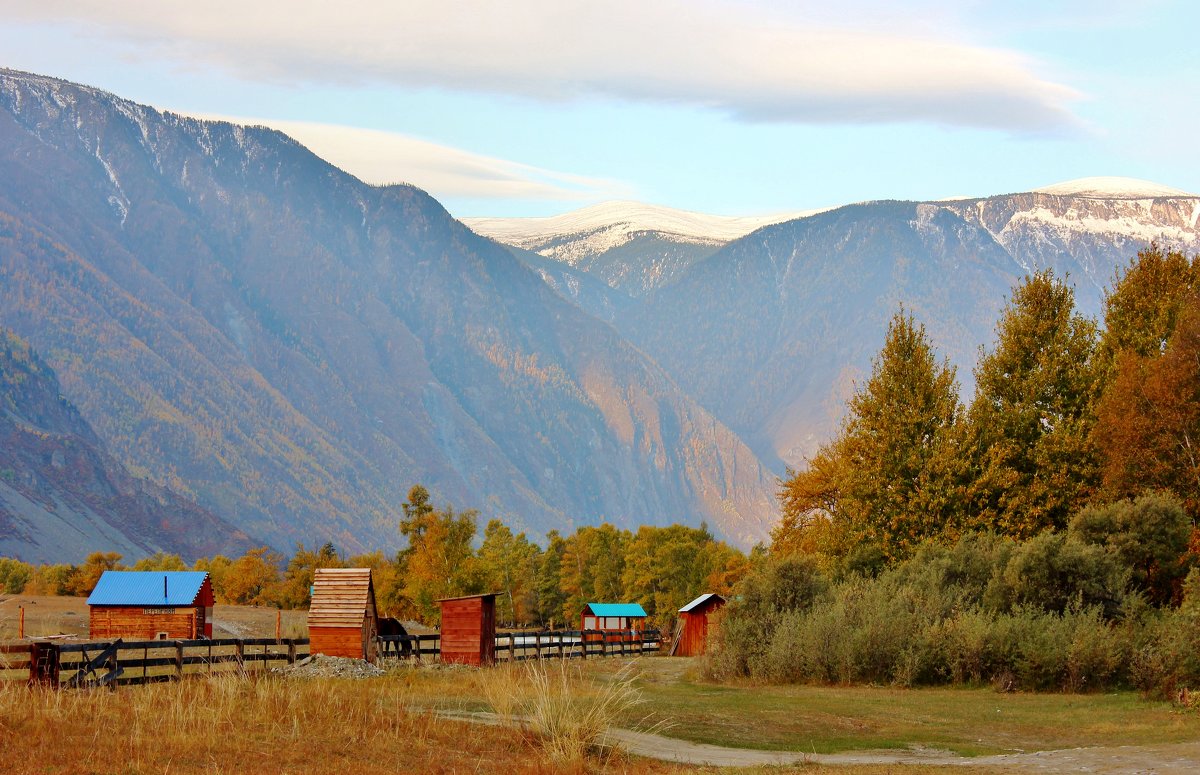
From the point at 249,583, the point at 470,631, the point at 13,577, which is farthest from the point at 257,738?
the point at 13,577

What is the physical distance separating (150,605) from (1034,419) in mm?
46698

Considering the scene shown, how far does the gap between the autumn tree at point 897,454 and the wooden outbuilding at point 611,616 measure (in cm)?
4155

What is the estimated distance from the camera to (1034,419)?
51.9 meters

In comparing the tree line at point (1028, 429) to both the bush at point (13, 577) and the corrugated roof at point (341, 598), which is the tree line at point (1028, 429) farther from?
the bush at point (13, 577)

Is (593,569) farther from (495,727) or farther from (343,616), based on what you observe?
(495,727)

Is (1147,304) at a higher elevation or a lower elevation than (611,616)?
higher

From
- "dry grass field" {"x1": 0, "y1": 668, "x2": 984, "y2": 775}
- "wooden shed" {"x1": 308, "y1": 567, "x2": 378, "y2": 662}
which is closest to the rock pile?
"wooden shed" {"x1": 308, "y1": 567, "x2": 378, "y2": 662}

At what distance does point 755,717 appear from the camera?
88.5ft

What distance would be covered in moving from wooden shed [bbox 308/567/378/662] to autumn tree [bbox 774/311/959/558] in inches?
714

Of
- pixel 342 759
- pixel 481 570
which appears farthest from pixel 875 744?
pixel 481 570

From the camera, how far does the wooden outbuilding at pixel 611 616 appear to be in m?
95.5

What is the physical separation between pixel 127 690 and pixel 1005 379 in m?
36.7

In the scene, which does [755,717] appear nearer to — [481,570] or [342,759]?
[342,759]

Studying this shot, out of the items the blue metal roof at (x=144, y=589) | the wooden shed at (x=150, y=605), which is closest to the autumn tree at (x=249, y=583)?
the blue metal roof at (x=144, y=589)
